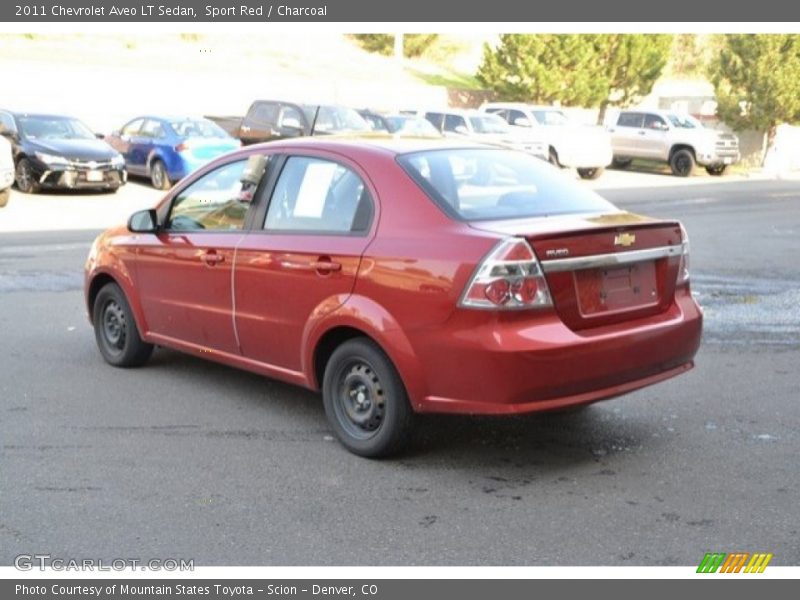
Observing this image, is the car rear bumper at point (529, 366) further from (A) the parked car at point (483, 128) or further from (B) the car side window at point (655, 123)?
(B) the car side window at point (655, 123)

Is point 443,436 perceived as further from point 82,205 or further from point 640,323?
point 82,205

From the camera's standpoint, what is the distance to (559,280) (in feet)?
16.5

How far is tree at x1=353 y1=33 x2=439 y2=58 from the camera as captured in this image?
2264 inches

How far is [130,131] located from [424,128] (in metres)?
7.02

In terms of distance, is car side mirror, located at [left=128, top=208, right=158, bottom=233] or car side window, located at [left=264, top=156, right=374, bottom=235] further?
car side mirror, located at [left=128, top=208, right=158, bottom=233]

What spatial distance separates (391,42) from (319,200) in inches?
2130

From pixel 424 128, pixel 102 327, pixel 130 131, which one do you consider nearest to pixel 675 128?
pixel 424 128

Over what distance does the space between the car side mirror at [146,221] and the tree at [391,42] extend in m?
52.0

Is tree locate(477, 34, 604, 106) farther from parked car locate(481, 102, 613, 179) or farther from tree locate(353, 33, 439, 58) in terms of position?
tree locate(353, 33, 439, 58)

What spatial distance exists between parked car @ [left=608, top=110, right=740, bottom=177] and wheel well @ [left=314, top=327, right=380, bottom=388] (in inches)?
1061

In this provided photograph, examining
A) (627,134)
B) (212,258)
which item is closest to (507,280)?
(212,258)

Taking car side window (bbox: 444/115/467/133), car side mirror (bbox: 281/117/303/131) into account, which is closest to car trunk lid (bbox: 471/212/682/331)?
car side mirror (bbox: 281/117/303/131)

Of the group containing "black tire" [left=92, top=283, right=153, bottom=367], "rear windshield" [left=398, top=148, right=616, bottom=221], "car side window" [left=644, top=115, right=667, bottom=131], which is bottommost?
"black tire" [left=92, top=283, right=153, bottom=367]

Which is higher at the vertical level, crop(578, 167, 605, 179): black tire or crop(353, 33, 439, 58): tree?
crop(353, 33, 439, 58): tree
